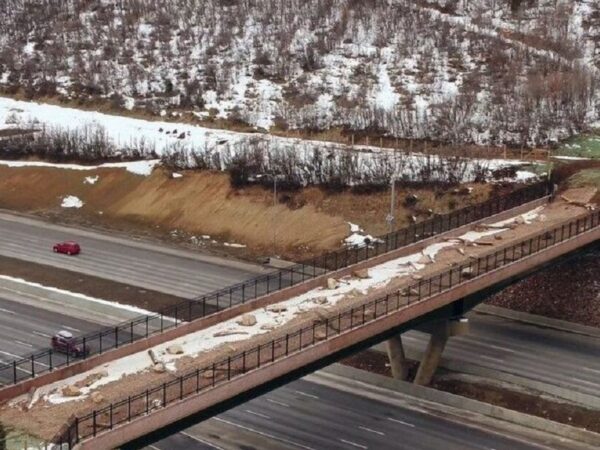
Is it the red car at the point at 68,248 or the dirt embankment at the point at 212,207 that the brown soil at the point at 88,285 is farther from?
the dirt embankment at the point at 212,207

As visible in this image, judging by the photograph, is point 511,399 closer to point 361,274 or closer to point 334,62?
point 361,274

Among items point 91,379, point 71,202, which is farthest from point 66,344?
point 71,202

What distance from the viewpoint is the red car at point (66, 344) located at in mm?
43031

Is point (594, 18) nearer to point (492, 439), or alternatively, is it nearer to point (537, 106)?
point (537, 106)

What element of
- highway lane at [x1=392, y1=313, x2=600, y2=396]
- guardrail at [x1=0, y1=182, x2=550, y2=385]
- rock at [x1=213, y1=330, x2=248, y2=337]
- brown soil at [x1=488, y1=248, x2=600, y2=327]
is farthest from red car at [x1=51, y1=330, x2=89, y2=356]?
brown soil at [x1=488, y1=248, x2=600, y2=327]

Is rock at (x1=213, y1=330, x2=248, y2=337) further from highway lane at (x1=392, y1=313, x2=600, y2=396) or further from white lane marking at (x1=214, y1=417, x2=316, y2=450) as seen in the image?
highway lane at (x1=392, y1=313, x2=600, y2=396)

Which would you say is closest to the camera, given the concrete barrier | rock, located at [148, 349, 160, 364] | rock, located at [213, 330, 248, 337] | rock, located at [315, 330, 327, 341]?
the concrete barrier

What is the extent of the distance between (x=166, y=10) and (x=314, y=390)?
274 ft

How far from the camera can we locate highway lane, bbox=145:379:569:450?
117ft

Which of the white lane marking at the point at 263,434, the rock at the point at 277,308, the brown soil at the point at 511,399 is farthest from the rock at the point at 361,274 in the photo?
the white lane marking at the point at 263,434

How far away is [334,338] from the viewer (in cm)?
3020

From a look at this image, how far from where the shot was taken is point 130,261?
199 ft

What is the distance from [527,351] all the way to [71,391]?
89.2 feet

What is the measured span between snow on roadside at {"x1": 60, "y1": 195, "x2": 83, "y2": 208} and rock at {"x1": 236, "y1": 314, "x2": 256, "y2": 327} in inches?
1773
